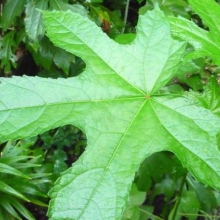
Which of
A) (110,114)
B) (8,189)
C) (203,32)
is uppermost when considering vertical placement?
(203,32)

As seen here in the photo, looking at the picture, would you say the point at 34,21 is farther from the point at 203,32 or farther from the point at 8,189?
the point at 203,32

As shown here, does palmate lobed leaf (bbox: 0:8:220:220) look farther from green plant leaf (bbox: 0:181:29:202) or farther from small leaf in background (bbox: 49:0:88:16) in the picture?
green plant leaf (bbox: 0:181:29:202)

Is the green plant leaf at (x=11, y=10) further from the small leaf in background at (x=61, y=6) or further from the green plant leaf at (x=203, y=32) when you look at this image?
the green plant leaf at (x=203, y=32)

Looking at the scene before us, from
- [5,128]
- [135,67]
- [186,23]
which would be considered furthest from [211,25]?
[5,128]

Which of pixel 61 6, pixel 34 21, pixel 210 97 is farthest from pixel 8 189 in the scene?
pixel 210 97

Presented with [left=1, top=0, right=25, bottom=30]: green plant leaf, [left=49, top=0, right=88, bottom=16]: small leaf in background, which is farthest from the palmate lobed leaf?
[left=1, top=0, right=25, bottom=30]: green plant leaf

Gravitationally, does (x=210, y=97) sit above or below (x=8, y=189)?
above

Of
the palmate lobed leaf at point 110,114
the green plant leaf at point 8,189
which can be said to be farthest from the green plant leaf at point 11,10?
the palmate lobed leaf at point 110,114

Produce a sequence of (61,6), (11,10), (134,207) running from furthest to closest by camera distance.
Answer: (11,10), (61,6), (134,207)
